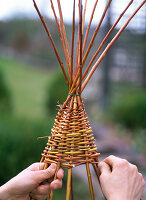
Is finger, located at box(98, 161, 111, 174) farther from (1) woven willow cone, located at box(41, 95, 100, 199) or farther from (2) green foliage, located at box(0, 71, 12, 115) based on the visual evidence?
(2) green foliage, located at box(0, 71, 12, 115)

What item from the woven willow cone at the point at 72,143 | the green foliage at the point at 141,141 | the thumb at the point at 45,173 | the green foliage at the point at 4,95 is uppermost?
the green foliage at the point at 4,95

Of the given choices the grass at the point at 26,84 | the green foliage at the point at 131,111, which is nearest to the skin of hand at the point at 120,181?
the green foliage at the point at 131,111

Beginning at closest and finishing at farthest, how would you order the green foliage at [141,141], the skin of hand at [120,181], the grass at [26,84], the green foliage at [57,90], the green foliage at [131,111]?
the skin of hand at [120,181] → the green foliage at [141,141] → the green foliage at [131,111] → the green foliage at [57,90] → the grass at [26,84]

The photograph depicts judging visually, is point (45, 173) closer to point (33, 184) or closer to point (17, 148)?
point (33, 184)

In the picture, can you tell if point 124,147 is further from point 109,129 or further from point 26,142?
point 26,142

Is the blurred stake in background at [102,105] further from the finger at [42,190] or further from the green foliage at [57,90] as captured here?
the finger at [42,190]

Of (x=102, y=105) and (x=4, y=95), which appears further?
(x=102, y=105)

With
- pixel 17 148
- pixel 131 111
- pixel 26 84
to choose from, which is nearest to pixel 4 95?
pixel 17 148
